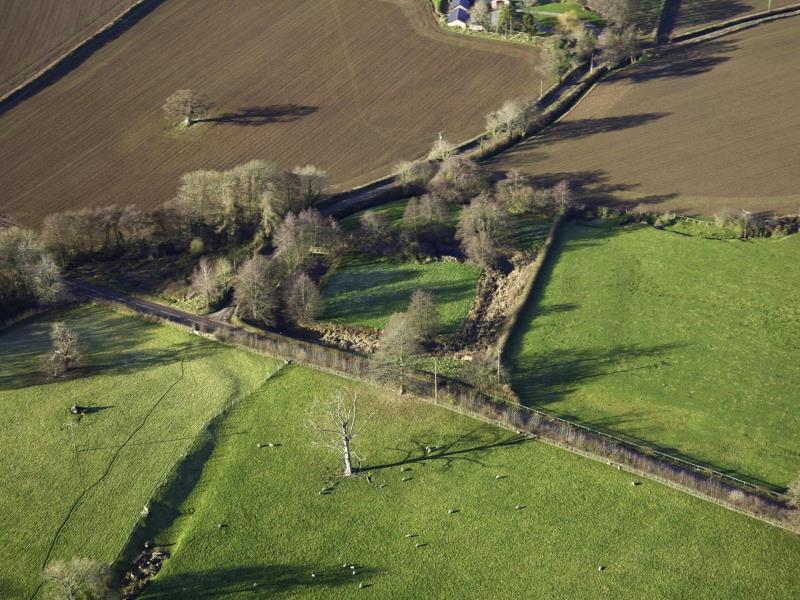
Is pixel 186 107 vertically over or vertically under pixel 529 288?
over

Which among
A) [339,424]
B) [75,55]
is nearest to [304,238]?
[339,424]

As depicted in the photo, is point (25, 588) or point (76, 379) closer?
point (25, 588)

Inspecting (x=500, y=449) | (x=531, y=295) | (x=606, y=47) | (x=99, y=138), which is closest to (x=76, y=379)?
(x=500, y=449)

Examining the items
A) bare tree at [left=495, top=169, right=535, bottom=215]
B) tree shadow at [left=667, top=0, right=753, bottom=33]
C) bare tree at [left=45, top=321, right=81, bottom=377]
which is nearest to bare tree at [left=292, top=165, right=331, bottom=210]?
bare tree at [left=495, top=169, right=535, bottom=215]

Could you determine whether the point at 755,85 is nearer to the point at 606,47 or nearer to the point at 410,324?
the point at 606,47

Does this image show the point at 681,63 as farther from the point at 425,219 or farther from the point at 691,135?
the point at 425,219

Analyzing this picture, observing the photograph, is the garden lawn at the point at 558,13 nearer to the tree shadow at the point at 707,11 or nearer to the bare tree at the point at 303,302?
the tree shadow at the point at 707,11
